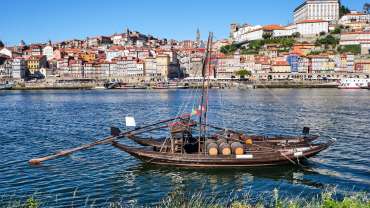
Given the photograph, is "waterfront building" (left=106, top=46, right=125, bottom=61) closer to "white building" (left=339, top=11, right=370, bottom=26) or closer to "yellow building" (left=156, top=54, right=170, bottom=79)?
"yellow building" (left=156, top=54, right=170, bottom=79)

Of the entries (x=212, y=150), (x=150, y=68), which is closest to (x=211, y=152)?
(x=212, y=150)

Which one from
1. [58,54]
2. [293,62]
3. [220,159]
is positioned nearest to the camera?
[220,159]

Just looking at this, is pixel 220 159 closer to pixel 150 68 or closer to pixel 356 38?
pixel 150 68

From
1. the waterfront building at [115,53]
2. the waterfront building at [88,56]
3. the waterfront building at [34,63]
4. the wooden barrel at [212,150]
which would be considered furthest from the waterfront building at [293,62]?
the wooden barrel at [212,150]

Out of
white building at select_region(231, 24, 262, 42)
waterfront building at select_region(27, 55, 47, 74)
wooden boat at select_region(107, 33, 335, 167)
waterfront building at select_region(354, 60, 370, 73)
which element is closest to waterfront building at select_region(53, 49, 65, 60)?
waterfront building at select_region(27, 55, 47, 74)

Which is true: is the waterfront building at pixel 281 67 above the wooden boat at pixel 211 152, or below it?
above

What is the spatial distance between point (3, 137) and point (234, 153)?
18.3 m

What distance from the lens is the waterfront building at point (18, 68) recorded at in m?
147

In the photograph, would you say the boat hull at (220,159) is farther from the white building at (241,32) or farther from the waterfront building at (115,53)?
the white building at (241,32)

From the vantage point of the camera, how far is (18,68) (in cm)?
14675

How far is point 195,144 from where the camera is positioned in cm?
2306

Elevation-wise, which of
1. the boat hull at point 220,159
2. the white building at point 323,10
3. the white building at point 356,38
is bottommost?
the boat hull at point 220,159

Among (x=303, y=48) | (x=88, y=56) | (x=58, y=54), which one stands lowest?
(x=88, y=56)

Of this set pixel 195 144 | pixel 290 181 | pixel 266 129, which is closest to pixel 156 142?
pixel 195 144
